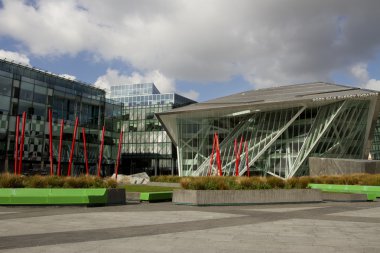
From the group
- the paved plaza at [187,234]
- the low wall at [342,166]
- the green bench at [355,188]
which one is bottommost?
the paved plaza at [187,234]

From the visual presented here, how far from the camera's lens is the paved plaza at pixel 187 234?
8227mm

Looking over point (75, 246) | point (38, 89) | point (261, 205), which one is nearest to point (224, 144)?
point (38, 89)

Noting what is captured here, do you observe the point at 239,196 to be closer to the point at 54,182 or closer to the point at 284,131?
the point at 54,182

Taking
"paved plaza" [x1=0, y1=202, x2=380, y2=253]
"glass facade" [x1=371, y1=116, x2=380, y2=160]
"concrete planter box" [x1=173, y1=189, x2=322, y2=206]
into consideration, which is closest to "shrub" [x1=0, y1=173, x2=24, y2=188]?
"paved plaza" [x1=0, y1=202, x2=380, y2=253]

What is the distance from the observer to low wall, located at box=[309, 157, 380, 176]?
3641 cm

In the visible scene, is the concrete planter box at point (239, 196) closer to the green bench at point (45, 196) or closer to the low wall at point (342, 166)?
the green bench at point (45, 196)

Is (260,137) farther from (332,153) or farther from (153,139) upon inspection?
(153,139)

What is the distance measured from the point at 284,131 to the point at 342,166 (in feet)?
37.8

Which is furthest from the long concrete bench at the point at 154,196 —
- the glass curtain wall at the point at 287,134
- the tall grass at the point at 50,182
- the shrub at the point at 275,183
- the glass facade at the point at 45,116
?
the glass facade at the point at 45,116

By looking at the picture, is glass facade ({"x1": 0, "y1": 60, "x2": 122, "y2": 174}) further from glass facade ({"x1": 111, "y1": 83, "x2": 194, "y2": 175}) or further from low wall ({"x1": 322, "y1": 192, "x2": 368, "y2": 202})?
low wall ({"x1": 322, "y1": 192, "x2": 368, "y2": 202})

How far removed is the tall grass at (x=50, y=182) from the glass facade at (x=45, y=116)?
29252 millimetres

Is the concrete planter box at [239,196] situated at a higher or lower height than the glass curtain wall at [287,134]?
lower

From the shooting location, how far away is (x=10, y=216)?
45.2 feet

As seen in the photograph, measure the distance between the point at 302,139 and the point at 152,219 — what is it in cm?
3673
